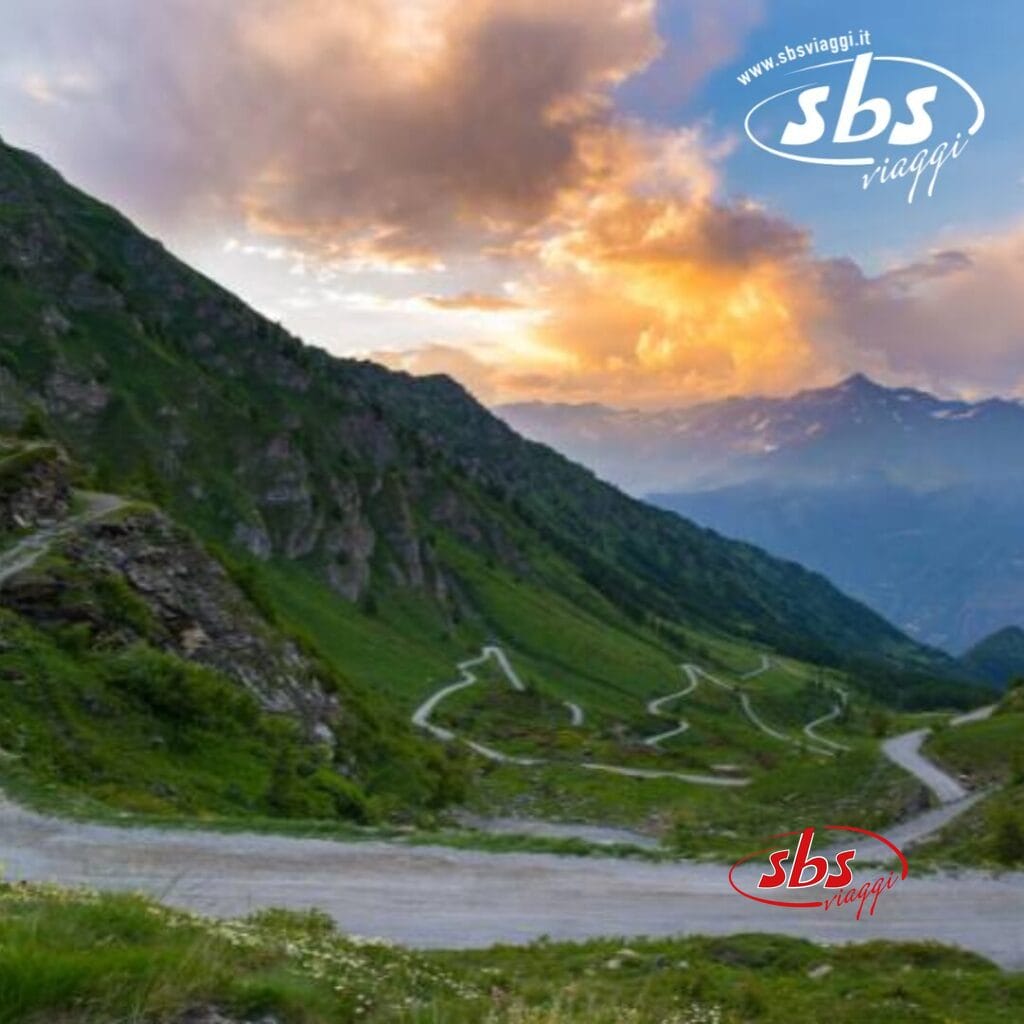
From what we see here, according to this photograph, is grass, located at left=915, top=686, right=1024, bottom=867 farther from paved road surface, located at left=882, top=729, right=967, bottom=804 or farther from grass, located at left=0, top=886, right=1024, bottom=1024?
grass, located at left=0, top=886, right=1024, bottom=1024

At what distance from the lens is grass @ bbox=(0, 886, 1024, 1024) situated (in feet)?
23.9

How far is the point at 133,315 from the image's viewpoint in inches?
7667

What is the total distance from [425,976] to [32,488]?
4746 centimetres

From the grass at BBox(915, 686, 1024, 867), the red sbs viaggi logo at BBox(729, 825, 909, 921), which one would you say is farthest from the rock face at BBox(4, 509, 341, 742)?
the grass at BBox(915, 686, 1024, 867)

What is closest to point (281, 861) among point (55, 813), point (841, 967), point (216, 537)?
point (55, 813)

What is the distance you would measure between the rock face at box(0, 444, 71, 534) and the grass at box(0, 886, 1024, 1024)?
129 ft

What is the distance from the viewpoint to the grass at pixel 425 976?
23.9 feet

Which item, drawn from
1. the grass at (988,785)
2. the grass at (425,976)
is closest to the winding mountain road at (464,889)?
the grass at (425,976)

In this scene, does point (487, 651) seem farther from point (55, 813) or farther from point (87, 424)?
point (55, 813)

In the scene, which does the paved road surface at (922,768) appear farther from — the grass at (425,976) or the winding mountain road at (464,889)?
the grass at (425,976)

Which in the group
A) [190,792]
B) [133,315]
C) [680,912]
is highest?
[133,315]

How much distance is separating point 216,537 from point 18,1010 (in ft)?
520

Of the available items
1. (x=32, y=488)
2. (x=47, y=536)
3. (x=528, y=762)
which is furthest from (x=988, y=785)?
(x=32, y=488)

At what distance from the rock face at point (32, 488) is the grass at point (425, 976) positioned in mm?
39198
